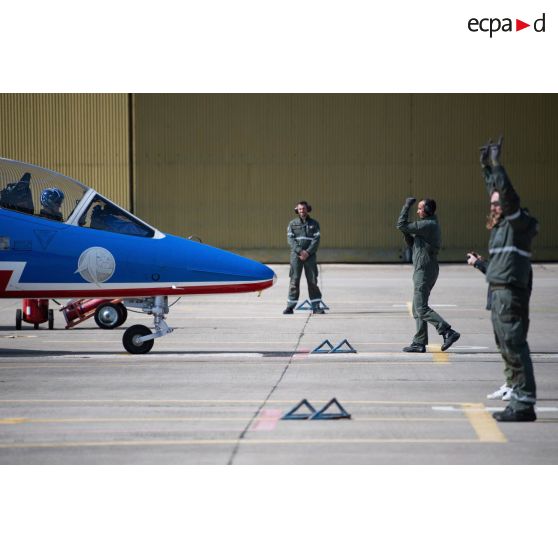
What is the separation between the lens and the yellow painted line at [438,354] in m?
15.8

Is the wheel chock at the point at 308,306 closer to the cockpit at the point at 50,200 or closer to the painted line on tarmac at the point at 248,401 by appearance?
the cockpit at the point at 50,200

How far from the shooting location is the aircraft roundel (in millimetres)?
15867

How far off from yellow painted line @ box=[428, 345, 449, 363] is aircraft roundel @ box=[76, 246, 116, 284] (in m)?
4.44

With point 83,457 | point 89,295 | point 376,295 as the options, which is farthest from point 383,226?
→ point 83,457

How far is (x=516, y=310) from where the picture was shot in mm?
10945

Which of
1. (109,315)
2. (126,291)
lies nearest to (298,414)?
(126,291)

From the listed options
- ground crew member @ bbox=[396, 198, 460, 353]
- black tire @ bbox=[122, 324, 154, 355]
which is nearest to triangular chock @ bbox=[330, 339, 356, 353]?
ground crew member @ bbox=[396, 198, 460, 353]

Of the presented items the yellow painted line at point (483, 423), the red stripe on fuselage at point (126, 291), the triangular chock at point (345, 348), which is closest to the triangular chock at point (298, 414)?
the yellow painted line at point (483, 423)

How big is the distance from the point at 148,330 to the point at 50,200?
7.23 feet

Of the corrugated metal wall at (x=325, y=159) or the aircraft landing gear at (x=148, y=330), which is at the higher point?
the corrugated metal wall at (x=325, y=159)

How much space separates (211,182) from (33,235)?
23719mm

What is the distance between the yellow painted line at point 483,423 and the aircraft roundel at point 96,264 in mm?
5743

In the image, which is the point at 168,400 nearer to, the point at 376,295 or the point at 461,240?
the point at 376,295

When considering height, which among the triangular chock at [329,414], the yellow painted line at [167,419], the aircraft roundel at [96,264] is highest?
the aircraft roundel at [96,264]
